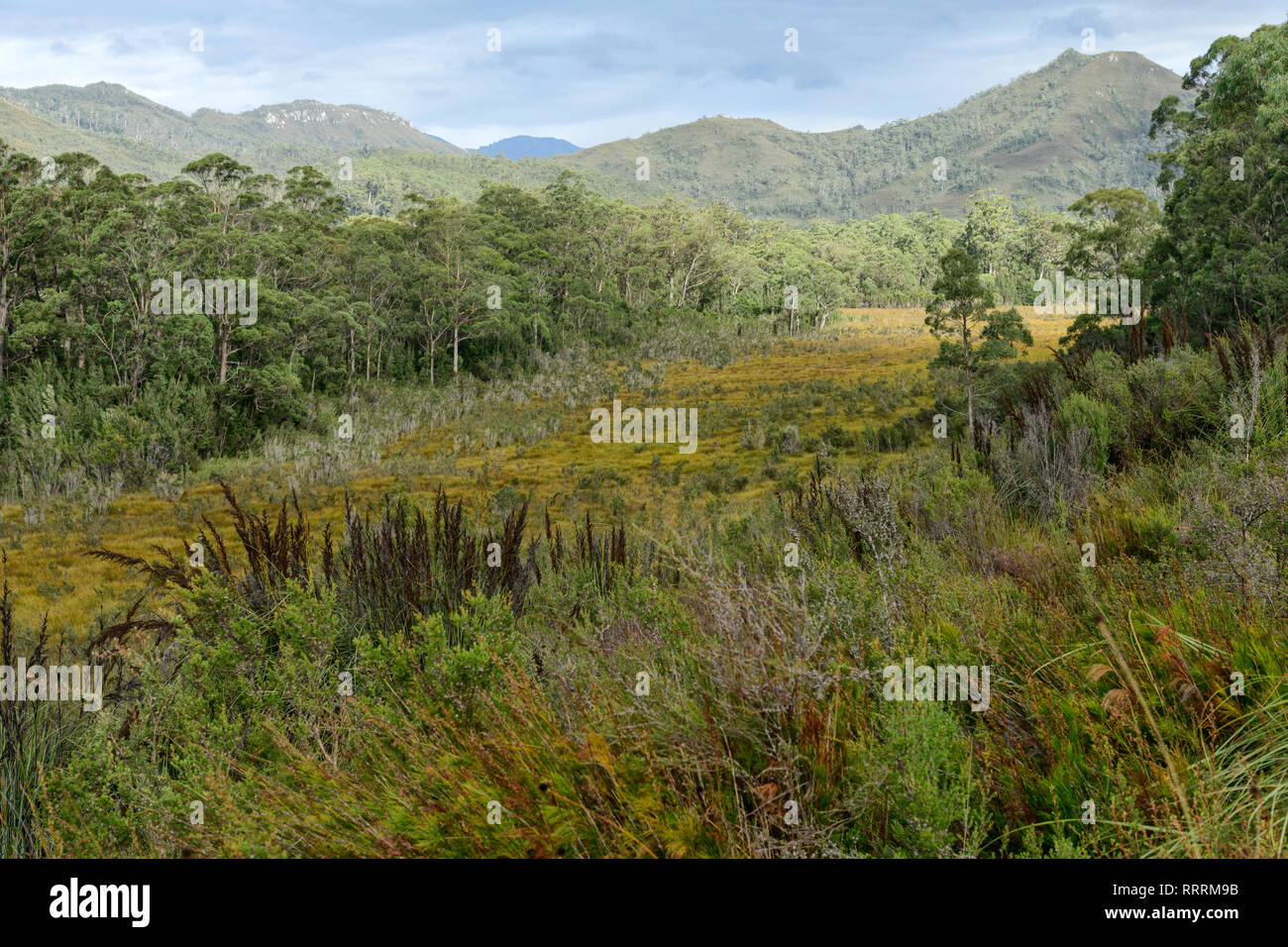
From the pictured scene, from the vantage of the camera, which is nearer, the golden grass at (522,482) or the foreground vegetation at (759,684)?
the foreground vegetation at (759,684)

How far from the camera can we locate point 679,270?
2085 inches

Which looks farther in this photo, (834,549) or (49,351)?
(49,351)

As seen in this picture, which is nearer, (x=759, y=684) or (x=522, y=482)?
(x=759, y=684)

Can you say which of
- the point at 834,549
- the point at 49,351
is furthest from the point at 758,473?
the point at 49,351

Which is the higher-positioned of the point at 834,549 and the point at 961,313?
the point at 961,313

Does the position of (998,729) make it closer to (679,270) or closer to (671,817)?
(671,817)

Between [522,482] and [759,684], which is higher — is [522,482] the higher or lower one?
the lower one

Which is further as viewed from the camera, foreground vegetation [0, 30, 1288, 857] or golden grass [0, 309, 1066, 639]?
golden grass [0, 309, 1066, 639]

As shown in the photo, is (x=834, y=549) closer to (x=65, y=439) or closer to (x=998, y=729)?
(x=998, y=729)

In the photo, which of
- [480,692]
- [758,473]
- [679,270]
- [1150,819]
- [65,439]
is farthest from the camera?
[679,270]

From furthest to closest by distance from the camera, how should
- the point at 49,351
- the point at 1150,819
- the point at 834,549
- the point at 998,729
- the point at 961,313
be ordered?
1. the point at 49,351
2. the point at 961,313
3. the point at 834,549
4. the point at 998,729
5. the point at 1150,819

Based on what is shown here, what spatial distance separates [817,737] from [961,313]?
12888 millimetres

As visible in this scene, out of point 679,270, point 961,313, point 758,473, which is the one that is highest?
point 679,270
